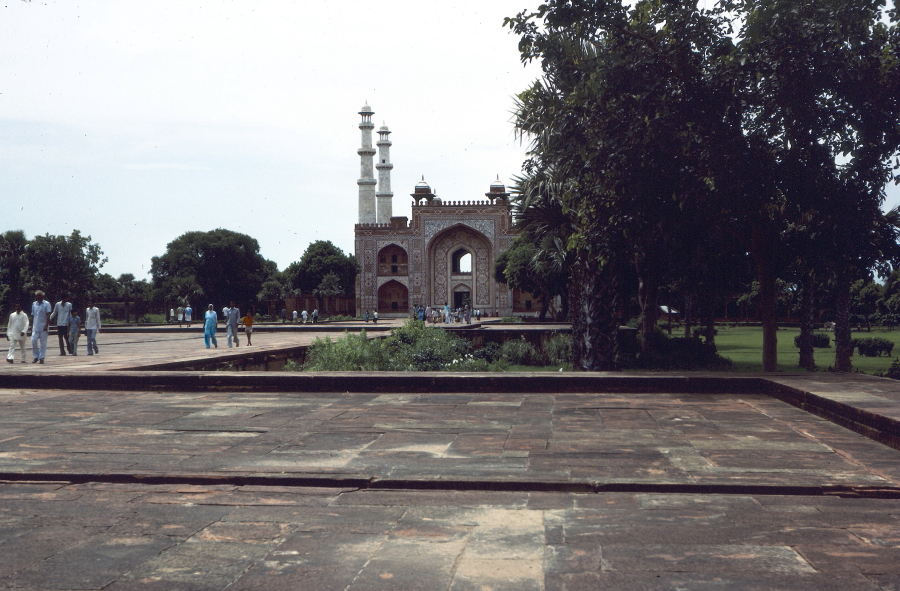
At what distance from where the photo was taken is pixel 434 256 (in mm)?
47844

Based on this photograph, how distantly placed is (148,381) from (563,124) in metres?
5.17

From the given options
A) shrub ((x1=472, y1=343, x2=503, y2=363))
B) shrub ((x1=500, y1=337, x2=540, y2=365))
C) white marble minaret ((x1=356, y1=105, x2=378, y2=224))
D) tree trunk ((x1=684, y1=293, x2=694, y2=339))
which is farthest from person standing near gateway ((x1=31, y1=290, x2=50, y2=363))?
white marble minaret ((x1=356, y1=105, x2=378, y2=224))

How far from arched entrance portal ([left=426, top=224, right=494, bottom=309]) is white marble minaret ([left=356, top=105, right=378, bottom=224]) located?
6.08 metres

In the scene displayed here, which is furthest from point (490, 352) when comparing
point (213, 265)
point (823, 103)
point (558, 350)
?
point (213, 265)

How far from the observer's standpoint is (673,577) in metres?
2.28

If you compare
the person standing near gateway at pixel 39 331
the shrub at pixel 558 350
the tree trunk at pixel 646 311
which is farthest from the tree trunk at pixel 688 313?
the person standing near gateway at pixel 39 331

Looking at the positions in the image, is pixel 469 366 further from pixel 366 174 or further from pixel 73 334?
pixel 366 174

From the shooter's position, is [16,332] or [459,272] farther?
[459,272]

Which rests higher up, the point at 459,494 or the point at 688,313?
the point at 688,313

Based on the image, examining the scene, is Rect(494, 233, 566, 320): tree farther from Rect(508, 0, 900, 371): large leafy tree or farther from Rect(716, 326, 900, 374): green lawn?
Rect(508, 0, 900, 371): large leafy tree

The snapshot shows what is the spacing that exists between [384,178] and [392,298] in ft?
29.5

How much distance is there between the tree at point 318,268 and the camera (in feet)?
152

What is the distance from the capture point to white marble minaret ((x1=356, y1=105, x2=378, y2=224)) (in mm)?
51250

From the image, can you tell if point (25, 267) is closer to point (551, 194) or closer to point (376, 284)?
point (376, 284)
